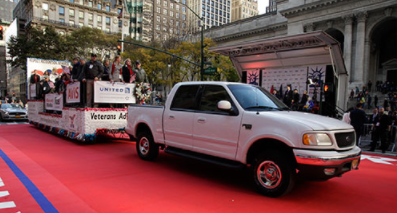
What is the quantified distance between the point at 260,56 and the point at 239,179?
12.8m

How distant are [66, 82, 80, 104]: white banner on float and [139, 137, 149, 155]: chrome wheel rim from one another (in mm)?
3634

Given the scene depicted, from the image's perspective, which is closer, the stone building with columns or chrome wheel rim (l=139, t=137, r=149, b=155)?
chrome wheel rim (l=139, t=137, r=149, b=155)

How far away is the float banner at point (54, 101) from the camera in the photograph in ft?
34.6

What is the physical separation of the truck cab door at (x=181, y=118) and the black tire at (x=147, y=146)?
0.70 metres

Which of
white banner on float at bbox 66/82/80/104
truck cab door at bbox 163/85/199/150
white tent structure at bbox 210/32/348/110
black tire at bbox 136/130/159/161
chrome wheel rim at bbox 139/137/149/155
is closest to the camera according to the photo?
truck cab door at bbox 163/85/199/150

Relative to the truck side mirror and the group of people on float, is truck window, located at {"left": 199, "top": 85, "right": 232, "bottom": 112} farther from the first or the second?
the group of people on float

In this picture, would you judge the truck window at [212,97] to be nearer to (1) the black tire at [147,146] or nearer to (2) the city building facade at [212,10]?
(1) the black tire at [147,146]

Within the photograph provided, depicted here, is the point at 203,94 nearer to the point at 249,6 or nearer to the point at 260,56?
the point at 260,56

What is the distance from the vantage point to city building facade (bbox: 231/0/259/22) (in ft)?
481

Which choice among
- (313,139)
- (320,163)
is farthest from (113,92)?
(320,163)

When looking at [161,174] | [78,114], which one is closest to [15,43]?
[78,114]

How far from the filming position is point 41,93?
13117 mm

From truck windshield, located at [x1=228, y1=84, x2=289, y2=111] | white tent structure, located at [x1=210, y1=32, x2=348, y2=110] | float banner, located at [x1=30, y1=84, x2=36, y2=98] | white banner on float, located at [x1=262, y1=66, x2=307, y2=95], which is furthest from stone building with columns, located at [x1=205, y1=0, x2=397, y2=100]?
truck windshield, located at [x1=228, y1=84, x2=289, y2=111]

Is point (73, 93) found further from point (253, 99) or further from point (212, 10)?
point (212, 10)
